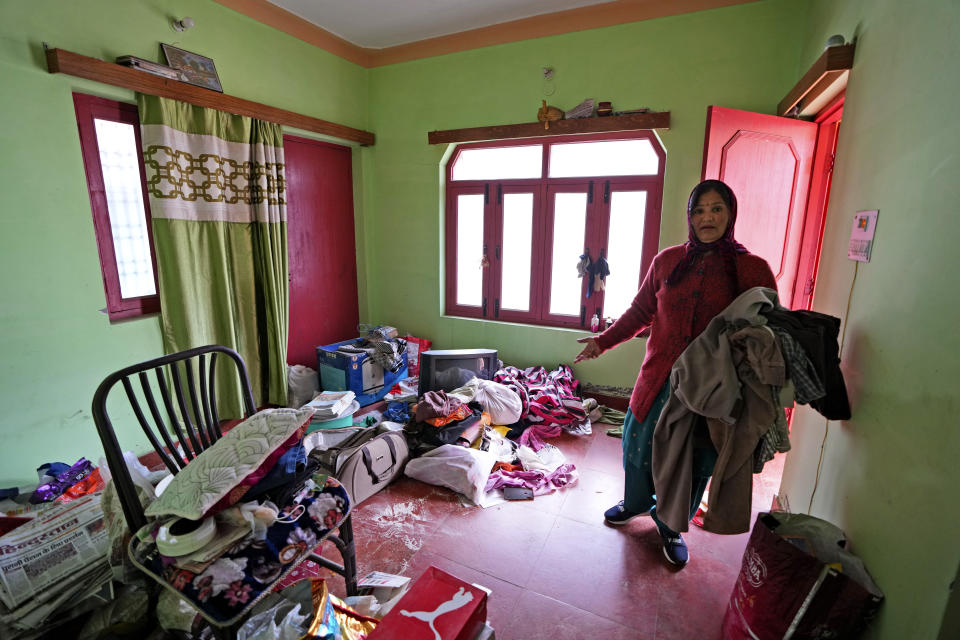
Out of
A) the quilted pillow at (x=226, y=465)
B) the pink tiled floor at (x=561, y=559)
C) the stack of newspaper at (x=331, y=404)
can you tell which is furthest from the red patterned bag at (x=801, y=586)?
the stack of newspaper at (x=331, y=404)

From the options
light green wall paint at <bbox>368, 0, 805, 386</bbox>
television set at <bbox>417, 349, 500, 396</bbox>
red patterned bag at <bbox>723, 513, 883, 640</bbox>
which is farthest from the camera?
television set at <bbox>417, 349, 500, 396</bbox>

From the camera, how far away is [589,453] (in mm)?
2721

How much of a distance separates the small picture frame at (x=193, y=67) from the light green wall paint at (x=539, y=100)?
1.44 meters

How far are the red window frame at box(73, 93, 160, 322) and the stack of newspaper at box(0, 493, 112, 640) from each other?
4.34 ft

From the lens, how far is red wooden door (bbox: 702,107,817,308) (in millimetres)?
2342

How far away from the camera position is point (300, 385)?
3.34 m

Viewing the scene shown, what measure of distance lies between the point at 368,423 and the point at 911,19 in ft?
9.69

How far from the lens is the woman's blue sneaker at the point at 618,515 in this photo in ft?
6.60

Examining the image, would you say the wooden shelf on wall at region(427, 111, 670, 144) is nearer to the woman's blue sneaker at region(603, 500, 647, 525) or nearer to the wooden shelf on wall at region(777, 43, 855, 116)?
the wooden shelf on wall at region(777, 43, 855, 116)

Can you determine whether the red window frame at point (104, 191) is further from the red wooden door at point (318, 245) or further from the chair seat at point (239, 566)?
the chair seat at point (239, 566)

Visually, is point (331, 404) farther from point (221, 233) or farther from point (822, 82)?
point (822, 82)

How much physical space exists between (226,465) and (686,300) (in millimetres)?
1611

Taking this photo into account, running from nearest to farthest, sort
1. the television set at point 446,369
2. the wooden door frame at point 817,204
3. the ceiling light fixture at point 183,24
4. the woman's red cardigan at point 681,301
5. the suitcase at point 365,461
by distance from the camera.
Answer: the woman's red cardigan at point 681,301, the suitcase at point 365,461, the wooden door frame at point 817,204, the ceiling light fixture at point 183,24, the television set at point 446,369

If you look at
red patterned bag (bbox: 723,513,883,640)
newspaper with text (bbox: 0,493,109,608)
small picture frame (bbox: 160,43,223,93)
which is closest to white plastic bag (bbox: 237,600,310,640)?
newspaper with text (bbox: 0,493,109,608)
